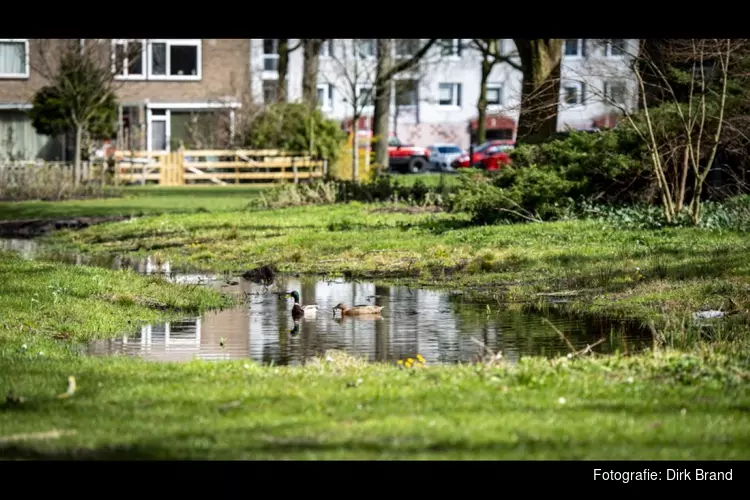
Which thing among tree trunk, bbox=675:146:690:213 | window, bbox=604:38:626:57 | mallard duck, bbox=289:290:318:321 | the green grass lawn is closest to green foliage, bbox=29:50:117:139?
window, bbox=604:38:626:57

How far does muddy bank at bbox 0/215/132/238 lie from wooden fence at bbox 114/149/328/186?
58.7 feet

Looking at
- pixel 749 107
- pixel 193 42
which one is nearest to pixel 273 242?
pixel 749 107

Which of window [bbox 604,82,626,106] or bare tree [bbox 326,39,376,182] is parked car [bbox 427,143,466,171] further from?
window [bbox 604,82,626,106]

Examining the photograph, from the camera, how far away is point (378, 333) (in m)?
13.7

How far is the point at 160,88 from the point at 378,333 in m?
47.8

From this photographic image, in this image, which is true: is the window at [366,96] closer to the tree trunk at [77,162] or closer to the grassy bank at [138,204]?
the grassy bank at [138,204]

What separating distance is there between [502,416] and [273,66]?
70675mm

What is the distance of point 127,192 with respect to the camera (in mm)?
41688

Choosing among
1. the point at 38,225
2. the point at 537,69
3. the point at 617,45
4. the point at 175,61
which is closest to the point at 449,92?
the point at 175,61

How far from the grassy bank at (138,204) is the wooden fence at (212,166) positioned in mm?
4105

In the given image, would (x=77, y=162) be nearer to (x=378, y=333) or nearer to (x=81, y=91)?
(x=81, y=91)

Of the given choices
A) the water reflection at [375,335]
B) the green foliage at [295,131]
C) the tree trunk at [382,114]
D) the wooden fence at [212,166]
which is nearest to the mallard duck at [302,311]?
the water reflection at [375,335]
